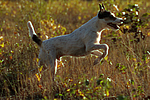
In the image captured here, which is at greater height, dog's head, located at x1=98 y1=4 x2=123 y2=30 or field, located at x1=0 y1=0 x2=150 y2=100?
dog's head, located at x1=98 y1=4 x2=123 y2=30

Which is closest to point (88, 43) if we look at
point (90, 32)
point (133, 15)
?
point (90, 32)

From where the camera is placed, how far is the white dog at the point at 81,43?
15.8ft

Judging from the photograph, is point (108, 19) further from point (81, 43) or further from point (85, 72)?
point (85, 72)

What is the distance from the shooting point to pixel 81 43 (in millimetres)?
5031

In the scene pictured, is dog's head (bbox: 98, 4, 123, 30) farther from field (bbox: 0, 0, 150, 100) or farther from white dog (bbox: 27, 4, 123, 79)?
field (bbox: 0, 0, 150, 100)

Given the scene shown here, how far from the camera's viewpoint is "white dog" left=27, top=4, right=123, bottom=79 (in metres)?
4.82

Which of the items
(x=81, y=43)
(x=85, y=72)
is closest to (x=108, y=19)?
(x=81, y=43)

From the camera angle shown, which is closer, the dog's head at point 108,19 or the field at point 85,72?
the field at point 85,72

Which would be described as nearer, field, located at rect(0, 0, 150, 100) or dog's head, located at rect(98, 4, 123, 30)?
field, located at rect(0, 0, 150, 100)

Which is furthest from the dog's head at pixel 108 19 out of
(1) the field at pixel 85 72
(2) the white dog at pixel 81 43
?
(1) the field at pixel 85 72

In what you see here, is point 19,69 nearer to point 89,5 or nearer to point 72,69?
point 72,69

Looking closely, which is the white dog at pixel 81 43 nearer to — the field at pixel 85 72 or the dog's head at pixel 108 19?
the dog's head at pixel 108 19

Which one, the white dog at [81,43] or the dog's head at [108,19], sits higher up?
the dog's head at [108,19]

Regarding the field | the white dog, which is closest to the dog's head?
the white dog
